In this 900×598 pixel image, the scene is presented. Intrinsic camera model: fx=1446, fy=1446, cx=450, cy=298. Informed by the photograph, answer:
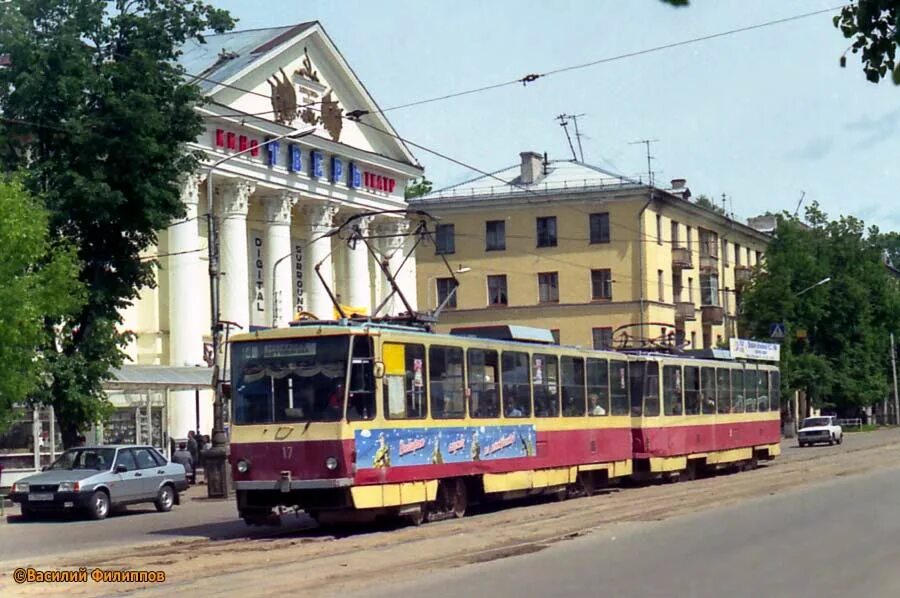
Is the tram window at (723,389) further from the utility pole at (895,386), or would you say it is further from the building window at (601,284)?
the utility pole at (895,386)

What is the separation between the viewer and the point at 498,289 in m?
70.8

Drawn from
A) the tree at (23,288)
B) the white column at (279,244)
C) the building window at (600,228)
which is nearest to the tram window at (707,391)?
the tree at (23,288)

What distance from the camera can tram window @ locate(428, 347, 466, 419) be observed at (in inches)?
832

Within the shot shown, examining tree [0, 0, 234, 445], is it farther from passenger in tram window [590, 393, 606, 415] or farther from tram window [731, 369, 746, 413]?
tram window [731, 369, 746, 413]

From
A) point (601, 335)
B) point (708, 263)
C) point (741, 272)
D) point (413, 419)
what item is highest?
point (708, 263)

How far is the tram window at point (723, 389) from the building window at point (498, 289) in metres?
35.2

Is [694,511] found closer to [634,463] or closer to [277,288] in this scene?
[634,463]

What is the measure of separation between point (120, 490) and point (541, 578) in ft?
48.9

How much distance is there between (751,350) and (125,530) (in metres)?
20.3

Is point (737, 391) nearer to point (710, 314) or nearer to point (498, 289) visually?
point (498, 289)

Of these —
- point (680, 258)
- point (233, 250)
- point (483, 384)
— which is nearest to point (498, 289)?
point (680, 258)

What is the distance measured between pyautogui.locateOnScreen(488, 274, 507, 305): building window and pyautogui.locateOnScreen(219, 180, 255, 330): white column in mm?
22664

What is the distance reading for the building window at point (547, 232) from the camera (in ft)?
229

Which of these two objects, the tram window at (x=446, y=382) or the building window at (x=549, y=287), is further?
the building window at (x=549, y=287)
